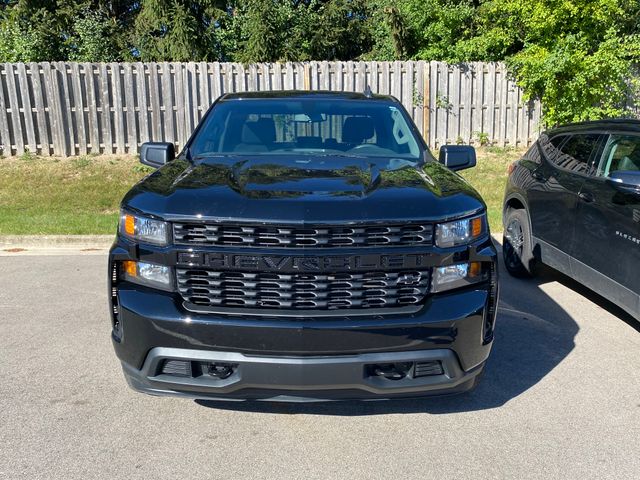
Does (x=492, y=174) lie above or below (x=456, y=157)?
below

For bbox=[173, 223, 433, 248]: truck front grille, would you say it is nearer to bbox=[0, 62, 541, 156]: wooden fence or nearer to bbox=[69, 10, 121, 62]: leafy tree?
bbox=[0, 62, 541, 156]: wooden fence

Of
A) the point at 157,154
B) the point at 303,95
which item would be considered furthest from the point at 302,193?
the point at 303,95

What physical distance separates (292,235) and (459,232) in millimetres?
875

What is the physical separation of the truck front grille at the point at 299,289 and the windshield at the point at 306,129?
142cm

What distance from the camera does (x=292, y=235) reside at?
2.78 m

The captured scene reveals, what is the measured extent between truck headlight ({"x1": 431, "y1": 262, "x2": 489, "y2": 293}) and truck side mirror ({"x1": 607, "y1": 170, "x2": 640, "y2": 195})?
1.80 m

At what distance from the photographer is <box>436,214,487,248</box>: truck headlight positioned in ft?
9.52

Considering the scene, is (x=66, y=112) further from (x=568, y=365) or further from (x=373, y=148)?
(x=568, y=365)

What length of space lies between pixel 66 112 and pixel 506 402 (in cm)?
1163

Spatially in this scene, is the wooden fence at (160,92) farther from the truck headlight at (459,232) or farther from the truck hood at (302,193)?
the truck headlight at (459,232)

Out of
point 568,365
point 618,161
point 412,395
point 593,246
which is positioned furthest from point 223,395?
point 618,161

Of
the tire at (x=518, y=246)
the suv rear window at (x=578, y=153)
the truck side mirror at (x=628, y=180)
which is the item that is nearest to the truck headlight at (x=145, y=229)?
the truck side mirror at (x=628, y=180)

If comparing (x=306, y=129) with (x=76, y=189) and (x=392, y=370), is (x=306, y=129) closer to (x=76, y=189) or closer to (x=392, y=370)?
(x=392, y=370)

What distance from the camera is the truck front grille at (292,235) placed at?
278 centimetres
